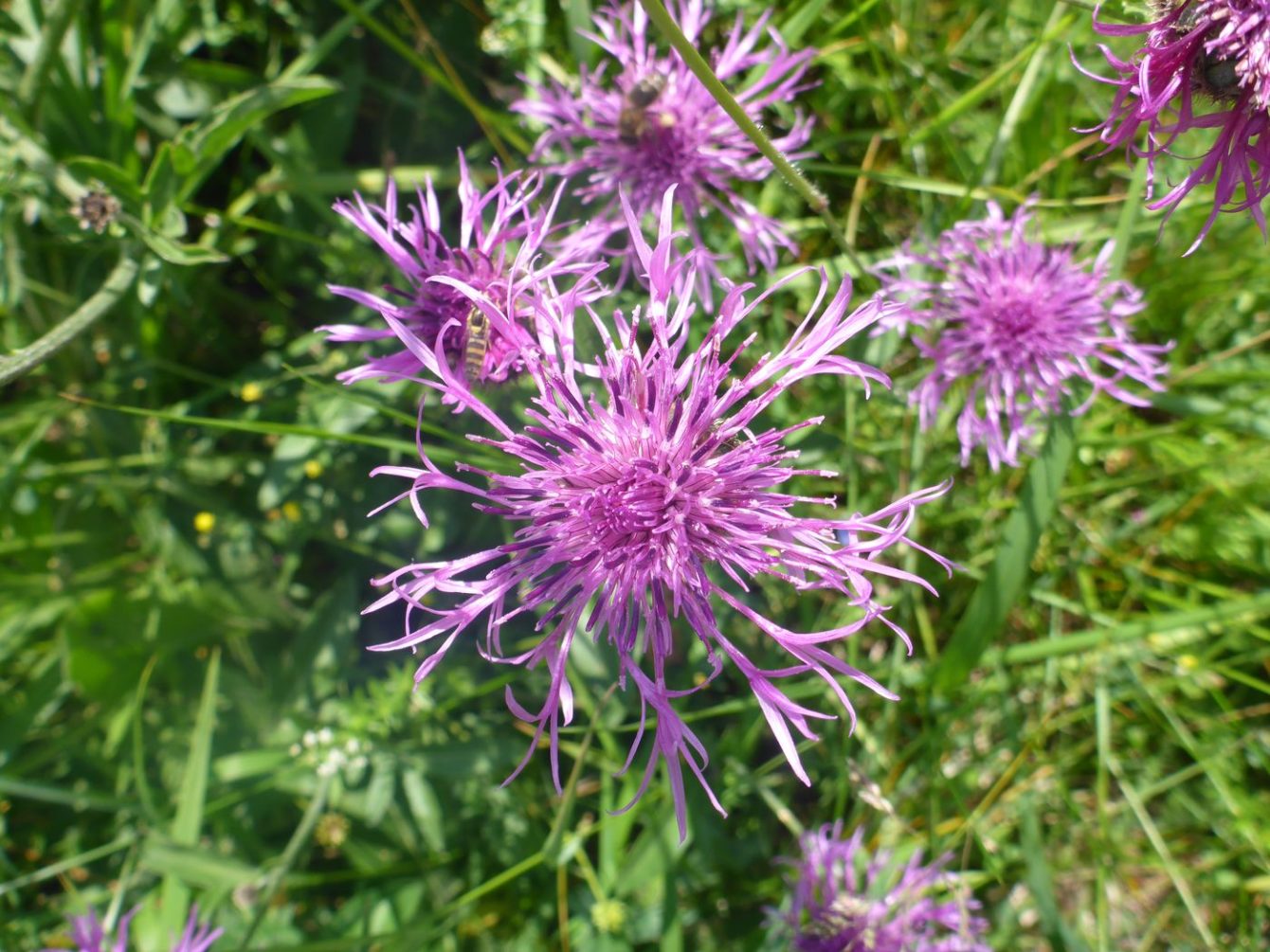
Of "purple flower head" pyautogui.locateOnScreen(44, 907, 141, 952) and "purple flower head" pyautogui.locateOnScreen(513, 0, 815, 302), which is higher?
"purple flower head" pyautogui.locateOnScreen(513, 0, 815, 302)

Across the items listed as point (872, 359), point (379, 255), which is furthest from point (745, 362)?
point (379, 255)

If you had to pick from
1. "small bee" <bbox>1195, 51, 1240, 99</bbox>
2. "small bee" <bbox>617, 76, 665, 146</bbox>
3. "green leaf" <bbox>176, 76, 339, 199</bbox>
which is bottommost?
"green leaf" <bbox>176, 76, 339, 199</bbox>

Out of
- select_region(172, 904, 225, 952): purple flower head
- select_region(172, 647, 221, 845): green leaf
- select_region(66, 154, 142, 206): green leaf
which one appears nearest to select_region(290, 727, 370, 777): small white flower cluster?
select_region(172, 647, 221, 845): green leaf

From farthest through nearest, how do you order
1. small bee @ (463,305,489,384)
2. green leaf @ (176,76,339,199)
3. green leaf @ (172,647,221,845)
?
green leaf @ (172,647,221,845) < green leaf @ (176,76,339,199) < small bee @ (463,305,489,384)

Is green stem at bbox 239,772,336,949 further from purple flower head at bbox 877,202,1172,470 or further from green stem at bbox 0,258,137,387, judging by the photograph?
purple flower head at bbox 877,202,1172,470

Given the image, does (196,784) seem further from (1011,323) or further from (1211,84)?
(1211,84)

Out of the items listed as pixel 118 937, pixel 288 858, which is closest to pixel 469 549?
pixel 288 858

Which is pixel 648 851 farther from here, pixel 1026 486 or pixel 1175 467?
pixel 1175 467
